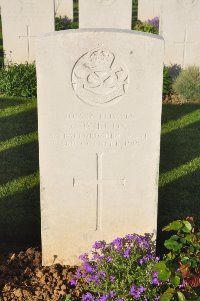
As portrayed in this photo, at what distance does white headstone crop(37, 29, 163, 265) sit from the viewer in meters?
3.43

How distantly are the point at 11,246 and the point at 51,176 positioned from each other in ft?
3.35

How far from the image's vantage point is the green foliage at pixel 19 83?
881 cm

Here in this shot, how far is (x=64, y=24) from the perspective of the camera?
1478 cm

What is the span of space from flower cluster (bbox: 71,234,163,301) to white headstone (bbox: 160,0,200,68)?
616cm

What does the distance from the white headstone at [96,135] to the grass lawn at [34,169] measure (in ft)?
2.33

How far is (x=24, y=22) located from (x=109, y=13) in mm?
1669

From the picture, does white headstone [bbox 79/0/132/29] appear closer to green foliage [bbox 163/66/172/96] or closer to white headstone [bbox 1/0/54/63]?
white headstone [bbox 1/0/54/63]

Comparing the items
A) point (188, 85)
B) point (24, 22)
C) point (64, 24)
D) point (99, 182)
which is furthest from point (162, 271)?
point (64, 24)

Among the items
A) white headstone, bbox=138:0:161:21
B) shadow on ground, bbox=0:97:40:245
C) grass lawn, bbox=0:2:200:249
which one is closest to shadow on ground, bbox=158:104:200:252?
grass lawn, bbox=0:2:200:249

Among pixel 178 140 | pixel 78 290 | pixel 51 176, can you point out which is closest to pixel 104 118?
pixel 51 176

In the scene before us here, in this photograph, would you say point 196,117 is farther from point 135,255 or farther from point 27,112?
point 135,255

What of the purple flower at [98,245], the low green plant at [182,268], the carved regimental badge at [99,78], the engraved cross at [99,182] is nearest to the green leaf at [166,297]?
the low green plant at [182,268]

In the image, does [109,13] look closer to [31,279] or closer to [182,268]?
[31,279]

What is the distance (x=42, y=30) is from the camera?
31.6ft
